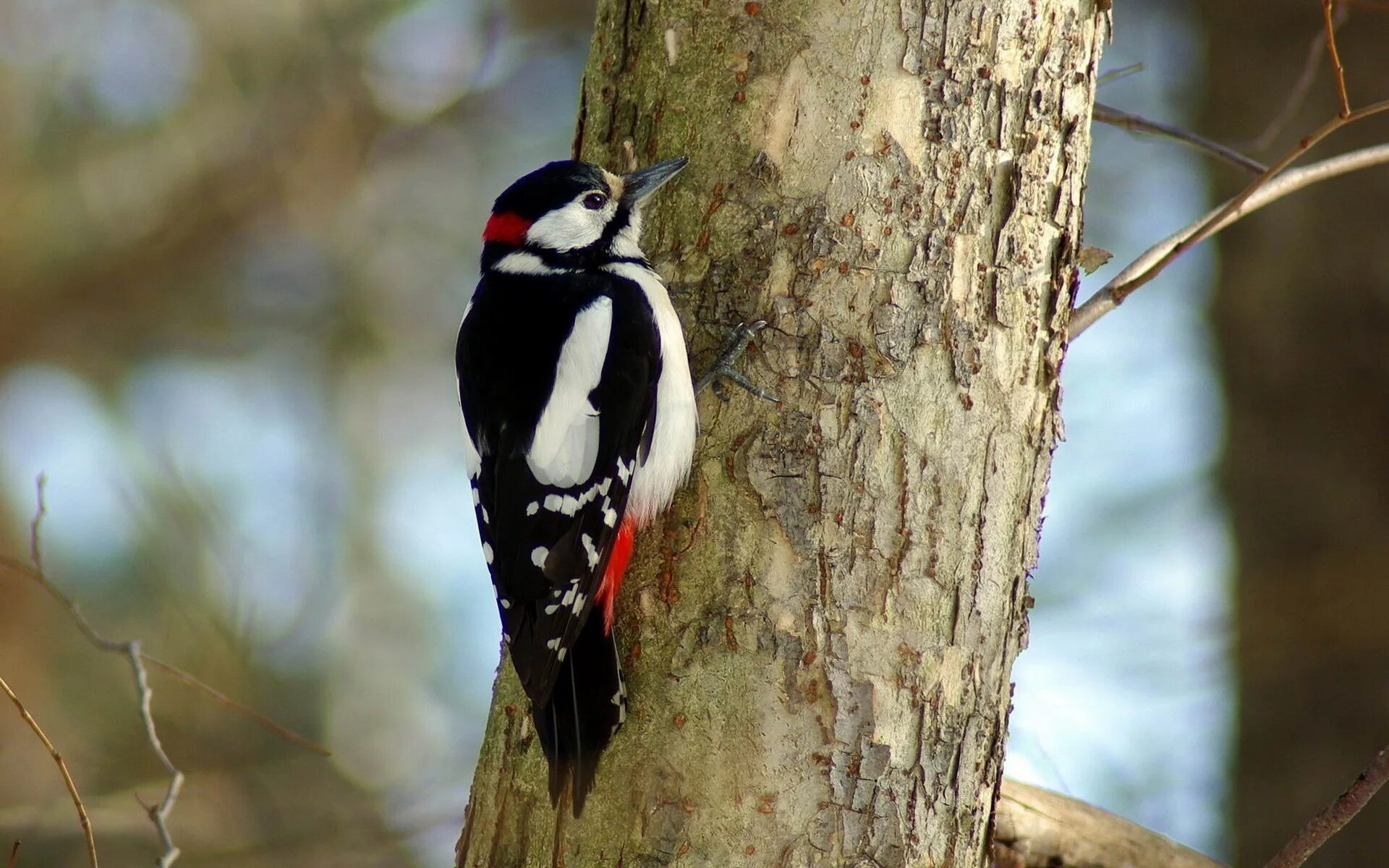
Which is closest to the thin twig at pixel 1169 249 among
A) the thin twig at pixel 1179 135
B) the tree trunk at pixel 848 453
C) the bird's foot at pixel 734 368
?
the tree trunk at pixel 848 453

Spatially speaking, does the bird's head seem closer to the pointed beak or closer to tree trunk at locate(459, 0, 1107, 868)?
the pointed beak

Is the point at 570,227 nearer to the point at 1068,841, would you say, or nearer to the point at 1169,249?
the point at 1169,249

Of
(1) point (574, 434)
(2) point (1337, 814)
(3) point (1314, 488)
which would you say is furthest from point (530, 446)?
(3) point (1314, 488)

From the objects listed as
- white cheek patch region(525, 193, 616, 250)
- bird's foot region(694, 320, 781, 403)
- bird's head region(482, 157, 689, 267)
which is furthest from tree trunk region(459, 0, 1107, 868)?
white cheek patch region(525, 193, 616, 250)

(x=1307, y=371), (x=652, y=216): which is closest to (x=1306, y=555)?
(x=1307, y=371)

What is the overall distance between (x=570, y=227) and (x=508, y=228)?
19 cm

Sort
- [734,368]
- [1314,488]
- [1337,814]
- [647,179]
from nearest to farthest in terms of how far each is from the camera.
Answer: [1337,814] < [734,368] < [647,179] < [1314,488]

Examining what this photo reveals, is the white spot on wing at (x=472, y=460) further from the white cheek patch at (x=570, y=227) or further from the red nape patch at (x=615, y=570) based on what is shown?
the white cheek patch at (x=570, y=227)

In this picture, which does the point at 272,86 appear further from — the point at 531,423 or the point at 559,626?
the point at 559,626

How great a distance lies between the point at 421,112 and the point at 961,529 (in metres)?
5.32

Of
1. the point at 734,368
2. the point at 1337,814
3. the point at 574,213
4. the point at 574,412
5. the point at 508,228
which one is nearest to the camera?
the point at 1337,814

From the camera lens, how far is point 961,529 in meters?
2.17

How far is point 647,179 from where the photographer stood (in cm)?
246

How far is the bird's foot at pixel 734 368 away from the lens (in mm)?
2275
